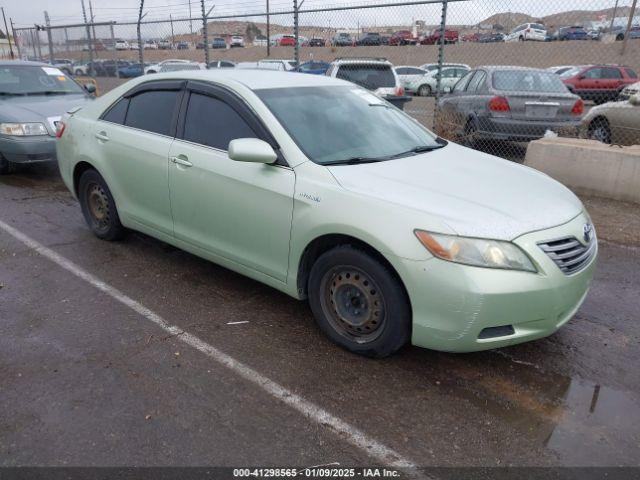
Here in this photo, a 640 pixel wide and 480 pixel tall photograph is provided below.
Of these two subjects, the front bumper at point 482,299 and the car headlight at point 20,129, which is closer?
the front bumper at point 482,299

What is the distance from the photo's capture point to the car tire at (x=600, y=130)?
917 centimetres

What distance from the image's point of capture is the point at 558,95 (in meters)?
8.45

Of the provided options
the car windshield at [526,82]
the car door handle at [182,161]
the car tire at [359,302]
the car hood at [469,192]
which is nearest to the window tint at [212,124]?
→ the car door handle at [182,161]

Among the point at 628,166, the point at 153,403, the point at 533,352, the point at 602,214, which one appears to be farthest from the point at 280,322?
A: the point at 628,166

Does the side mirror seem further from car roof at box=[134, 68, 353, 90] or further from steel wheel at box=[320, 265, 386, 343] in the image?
steel wheel at box=[320, 265, 386, 343]

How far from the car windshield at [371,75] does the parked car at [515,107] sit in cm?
229

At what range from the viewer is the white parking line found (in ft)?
8.34

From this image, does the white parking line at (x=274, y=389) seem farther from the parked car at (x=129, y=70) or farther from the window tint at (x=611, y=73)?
the window tint at (x=611, y=73)

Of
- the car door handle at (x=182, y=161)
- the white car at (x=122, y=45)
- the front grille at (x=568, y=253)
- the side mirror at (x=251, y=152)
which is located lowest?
the front grille at (x=568, y=253)

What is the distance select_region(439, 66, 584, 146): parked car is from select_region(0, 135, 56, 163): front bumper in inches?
245

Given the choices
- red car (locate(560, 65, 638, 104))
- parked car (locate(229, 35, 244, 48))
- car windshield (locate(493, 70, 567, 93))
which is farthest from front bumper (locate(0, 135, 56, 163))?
parked car (locate(229, 35, 244, 48))

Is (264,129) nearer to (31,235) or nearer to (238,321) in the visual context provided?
(238,321)

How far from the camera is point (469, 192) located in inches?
125

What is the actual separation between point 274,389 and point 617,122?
8355 mm
